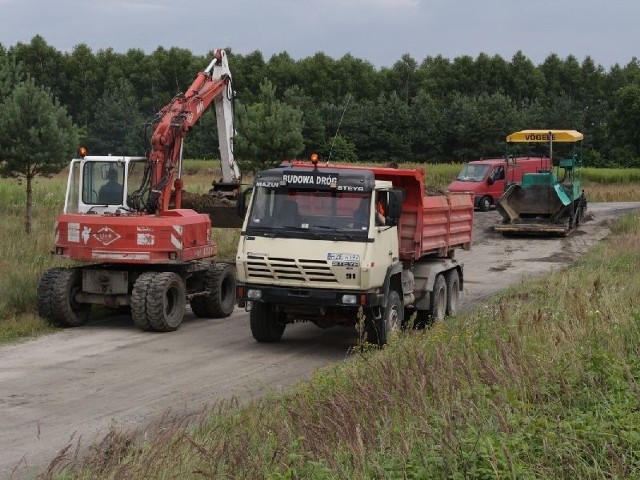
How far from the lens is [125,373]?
12.3m

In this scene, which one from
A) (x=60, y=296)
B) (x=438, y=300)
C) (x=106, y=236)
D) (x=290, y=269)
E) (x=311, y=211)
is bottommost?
(x=438, y=300)

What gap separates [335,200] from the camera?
13484 millimetres

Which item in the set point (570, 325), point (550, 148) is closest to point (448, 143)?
point (550, 148)

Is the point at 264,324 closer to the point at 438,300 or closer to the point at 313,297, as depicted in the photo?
the point at 313,297

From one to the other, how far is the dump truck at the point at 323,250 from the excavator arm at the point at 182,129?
2.98 m

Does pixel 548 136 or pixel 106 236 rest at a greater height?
pixel 548 136

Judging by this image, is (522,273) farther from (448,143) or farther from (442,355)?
(448,143)

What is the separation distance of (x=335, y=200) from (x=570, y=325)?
4006mm

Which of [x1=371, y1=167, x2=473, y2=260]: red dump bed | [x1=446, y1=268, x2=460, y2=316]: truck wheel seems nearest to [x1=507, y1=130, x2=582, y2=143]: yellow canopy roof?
[x1=446, y1=268, x2=460, y2=316]: truck wheel

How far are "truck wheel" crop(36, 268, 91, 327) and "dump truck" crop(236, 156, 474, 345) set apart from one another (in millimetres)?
3031

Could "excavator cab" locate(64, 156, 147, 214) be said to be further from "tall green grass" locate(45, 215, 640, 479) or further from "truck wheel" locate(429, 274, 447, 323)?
"tall green grass" locate(45, 215, 640, 479)

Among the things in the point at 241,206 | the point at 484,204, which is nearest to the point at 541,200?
the point at 484,204

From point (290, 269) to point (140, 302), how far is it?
3.00 m

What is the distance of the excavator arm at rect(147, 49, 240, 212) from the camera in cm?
1647
